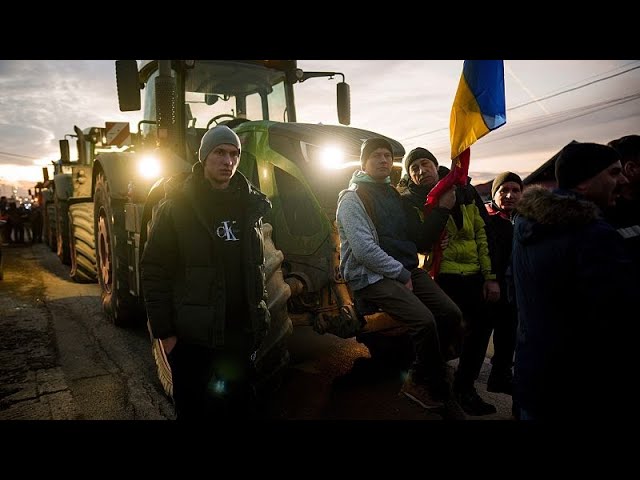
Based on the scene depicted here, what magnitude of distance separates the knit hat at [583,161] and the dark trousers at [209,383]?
1813 millimetres

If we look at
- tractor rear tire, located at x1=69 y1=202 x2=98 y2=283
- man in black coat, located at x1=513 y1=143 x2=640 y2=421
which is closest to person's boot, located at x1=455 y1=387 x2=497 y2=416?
man in black coat, located at x1=513 y1=143 x2=640 y2=421

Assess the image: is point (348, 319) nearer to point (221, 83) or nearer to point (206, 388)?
point (206, 388)

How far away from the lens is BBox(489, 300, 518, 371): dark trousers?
3.53 m

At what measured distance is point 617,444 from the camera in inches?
68.4

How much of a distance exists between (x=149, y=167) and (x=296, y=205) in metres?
1.69

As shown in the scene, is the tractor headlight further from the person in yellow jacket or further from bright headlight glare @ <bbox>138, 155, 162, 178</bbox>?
bright headlight glare @ <bbox>138, 155, 162, 178</bbox>

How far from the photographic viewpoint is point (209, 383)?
228 centimetres

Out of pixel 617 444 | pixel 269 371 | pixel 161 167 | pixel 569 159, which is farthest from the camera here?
pixel 161 167

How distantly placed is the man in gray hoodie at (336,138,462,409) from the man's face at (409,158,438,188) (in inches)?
11.4

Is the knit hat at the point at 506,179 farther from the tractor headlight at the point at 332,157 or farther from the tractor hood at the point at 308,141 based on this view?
the tractor headlight at the point at 332,157

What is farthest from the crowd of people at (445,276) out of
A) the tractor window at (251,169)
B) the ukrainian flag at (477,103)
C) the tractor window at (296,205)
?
the tractor window at (251,169)

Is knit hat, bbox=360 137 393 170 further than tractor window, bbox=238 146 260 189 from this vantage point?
No

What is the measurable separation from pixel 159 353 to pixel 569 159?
304 centimetres
